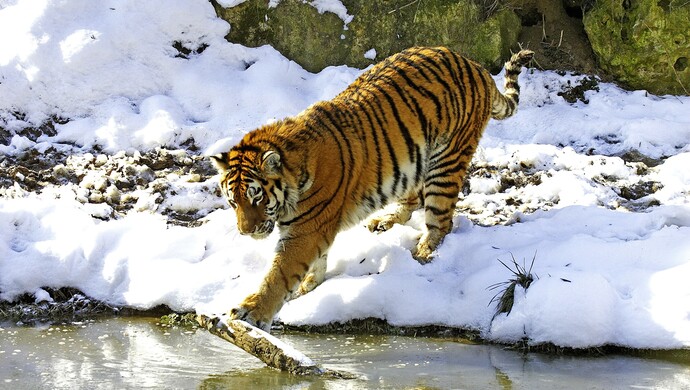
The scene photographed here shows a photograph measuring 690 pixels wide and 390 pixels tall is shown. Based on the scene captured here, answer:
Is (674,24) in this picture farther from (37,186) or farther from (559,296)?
(37,186)

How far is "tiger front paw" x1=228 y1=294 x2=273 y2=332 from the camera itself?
5035mm

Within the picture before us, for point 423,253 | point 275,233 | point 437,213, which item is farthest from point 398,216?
point 275,233

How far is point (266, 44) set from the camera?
29.8 ft

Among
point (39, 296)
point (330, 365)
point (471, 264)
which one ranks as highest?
point (471, 264)

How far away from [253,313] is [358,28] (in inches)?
185

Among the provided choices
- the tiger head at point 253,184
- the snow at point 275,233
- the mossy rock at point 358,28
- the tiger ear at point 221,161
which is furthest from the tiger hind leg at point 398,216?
the mossy rock at point 358,28

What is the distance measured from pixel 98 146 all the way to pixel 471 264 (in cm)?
376

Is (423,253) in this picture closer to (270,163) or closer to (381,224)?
(381,224)

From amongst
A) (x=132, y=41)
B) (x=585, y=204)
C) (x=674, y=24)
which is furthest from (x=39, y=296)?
(x=674, y=24)

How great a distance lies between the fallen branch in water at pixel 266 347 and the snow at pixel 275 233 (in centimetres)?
91

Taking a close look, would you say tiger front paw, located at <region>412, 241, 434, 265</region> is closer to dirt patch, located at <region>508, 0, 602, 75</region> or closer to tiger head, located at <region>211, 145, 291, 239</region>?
tiger head, located at <region>211, 145, 291, 239</region>

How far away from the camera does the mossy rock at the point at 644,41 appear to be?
8.48 meters

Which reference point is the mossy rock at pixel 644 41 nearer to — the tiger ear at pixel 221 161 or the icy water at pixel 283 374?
the icy water at pixel 283 374

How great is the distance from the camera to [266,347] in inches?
187
